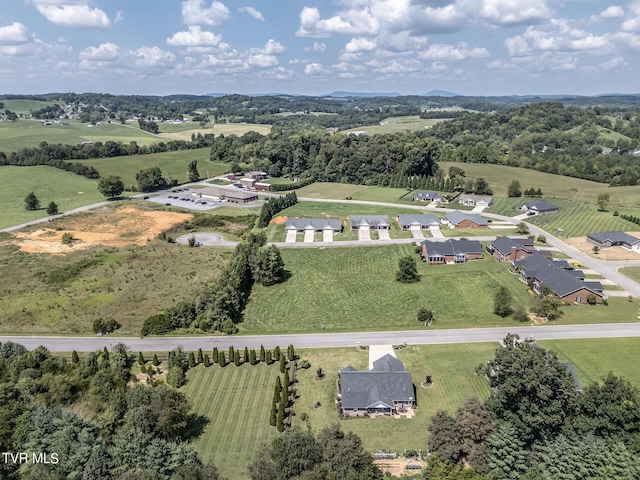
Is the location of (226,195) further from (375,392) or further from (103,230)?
(375,392)

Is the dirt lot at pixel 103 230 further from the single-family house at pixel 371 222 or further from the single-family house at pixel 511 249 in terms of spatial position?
the single-family house at pixel 511 249

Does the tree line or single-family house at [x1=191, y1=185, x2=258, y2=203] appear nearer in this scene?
the tree line

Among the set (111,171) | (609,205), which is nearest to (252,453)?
(609,205)

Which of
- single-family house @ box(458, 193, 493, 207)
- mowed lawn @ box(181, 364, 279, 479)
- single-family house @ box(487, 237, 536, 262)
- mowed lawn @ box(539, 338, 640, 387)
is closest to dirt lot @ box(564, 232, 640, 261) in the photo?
single-family house @ box(487, 237, 536, 262)

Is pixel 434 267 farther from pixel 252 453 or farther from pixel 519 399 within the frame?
pixel 252 453

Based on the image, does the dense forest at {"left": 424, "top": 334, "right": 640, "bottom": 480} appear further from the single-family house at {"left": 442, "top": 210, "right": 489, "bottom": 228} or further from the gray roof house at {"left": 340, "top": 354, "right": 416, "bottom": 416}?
the single-family house at {"left": 442, "top": 210, "right": 489, "bottom": 228}

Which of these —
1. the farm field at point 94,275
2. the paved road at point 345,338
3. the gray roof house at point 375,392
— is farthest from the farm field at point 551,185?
the gray roof house at point 375,392
